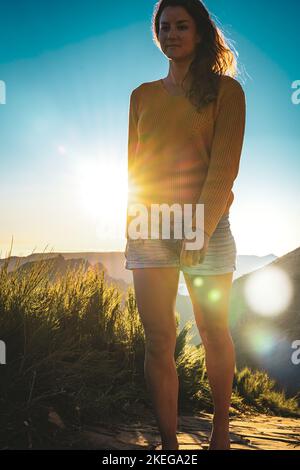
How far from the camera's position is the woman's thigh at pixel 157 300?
2312 mm

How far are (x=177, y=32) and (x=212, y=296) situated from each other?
134 centimetres

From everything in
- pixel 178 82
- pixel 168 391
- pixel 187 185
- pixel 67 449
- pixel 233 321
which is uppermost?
pixel 178 82

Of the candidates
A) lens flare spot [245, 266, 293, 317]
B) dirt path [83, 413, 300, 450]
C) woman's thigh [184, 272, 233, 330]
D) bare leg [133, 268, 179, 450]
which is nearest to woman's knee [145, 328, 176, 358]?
bare leg [133, 268, 179, 450]

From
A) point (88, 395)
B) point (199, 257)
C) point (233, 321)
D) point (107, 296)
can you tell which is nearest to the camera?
point (199, 257)

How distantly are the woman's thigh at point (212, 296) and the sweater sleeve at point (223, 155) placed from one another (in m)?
0.28

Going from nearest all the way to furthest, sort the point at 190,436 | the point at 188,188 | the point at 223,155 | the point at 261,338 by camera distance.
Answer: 1. the point at 223,155
2. the point at 188,188
3. the point at 190,436
4. the point at 261,338

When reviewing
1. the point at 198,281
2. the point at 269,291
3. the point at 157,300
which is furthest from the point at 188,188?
the point at 269,291

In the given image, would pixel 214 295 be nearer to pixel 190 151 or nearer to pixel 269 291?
pixel 190 151

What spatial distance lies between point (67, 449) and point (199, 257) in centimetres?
121

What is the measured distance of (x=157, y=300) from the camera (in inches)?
91.0

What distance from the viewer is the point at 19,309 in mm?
3262

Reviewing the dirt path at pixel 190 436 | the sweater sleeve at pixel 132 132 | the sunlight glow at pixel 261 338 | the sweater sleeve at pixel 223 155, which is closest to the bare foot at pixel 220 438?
the dirt path at pixel 190 436

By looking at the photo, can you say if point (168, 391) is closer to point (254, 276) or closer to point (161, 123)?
point (161, 123)
